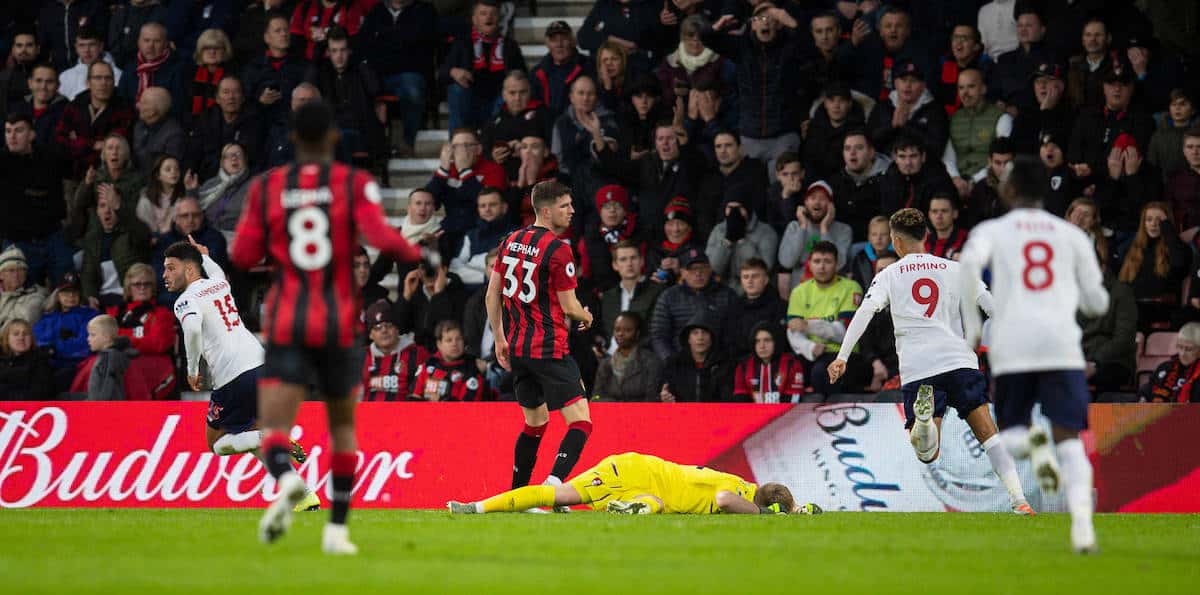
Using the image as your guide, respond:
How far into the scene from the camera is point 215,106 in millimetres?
18797

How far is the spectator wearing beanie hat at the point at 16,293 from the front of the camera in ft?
56.4

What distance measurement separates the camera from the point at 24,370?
53.1 feet

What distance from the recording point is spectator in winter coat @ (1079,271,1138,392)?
14.3 meters

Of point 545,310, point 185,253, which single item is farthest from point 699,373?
point 185,253

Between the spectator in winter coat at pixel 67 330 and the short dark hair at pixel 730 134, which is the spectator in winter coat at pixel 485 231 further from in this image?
the spectator in winter coat at pixel 67 330

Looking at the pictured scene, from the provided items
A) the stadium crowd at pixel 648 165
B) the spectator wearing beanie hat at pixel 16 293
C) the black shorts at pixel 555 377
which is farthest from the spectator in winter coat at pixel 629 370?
the spectator wearing beanie hat at pixel 16 293

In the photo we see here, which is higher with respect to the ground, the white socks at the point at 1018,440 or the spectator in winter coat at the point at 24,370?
the white socks at the point at 1018,440

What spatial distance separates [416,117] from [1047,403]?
12.7 m

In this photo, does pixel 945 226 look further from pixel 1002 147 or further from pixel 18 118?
pixel 18 118

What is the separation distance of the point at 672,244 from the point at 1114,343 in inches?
182

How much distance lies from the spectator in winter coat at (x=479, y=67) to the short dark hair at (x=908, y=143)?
5158mm

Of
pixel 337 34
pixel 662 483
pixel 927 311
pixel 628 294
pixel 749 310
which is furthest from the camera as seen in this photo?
pixel 337 34

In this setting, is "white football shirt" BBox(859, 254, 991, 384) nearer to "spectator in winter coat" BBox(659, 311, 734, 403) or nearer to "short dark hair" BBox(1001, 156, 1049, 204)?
"short dark hair" BBox(1001, 156, 1049, 204)

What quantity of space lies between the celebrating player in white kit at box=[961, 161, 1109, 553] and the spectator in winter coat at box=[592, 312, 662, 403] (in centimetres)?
721
